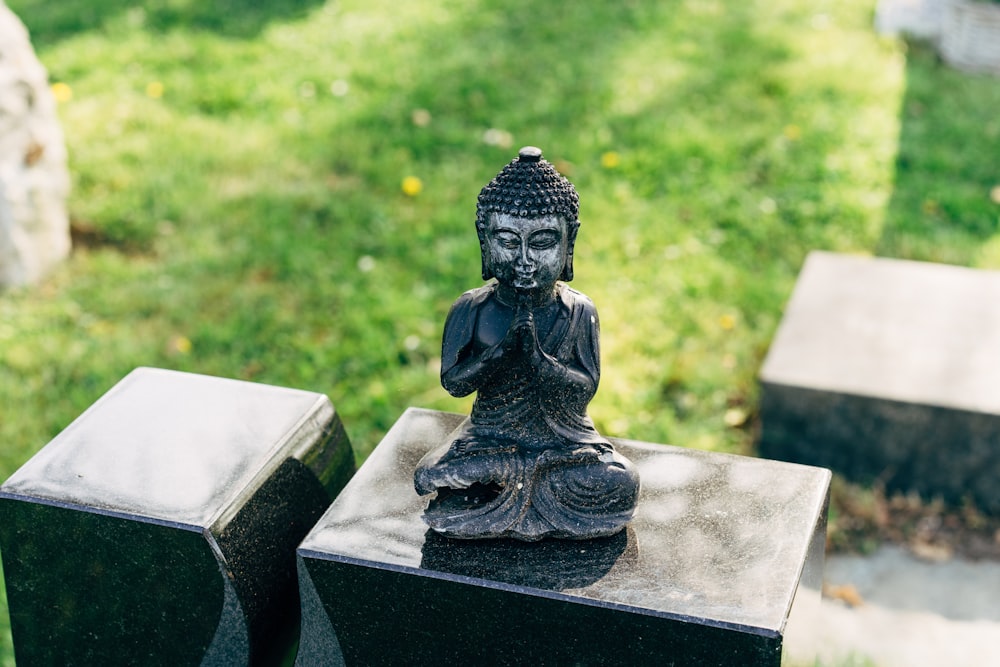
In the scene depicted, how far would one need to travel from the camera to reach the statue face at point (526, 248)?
274 cm

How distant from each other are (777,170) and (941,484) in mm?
2600

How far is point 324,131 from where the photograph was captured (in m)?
7.09

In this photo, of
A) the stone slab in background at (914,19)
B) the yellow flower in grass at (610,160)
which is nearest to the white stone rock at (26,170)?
the yellow flower in grass at (610,160)

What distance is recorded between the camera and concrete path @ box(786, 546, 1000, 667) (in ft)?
13.0

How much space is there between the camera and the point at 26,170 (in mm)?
5762

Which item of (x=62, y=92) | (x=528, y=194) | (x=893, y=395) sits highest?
(x=528, y=194)

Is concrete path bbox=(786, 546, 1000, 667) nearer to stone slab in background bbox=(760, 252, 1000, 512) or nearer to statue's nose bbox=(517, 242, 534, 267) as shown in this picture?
stone slab in background bbox=(760, 252, 1000, 512)

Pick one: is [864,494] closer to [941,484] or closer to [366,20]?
[941,484]

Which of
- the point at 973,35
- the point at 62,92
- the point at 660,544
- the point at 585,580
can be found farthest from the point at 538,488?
the point at 973,35

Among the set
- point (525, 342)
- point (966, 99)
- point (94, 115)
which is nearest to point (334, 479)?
point (525, 342)

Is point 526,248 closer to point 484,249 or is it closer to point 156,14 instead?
point 484,249

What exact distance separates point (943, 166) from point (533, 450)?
4.55 metres

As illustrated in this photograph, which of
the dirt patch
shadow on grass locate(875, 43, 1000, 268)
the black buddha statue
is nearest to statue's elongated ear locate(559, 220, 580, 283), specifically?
the black buddha statue

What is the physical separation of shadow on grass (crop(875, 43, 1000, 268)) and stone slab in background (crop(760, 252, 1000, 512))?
3.32 ft
